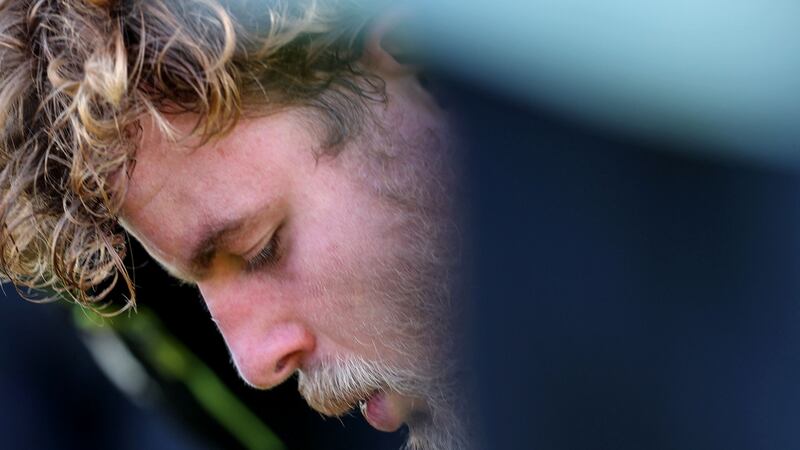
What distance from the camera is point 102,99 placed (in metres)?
1.35

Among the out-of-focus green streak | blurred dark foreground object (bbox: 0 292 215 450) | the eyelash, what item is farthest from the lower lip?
blurred dark foreground object (bbox: 0 292 215 450)

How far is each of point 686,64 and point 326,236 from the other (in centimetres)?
95

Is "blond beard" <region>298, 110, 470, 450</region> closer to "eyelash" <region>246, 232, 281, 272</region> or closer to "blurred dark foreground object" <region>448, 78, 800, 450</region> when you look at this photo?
"eyelash" <region>246, 232, 281, 272</region>

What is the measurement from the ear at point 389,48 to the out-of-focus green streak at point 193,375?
86 centimetres

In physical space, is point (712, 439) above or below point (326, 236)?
above

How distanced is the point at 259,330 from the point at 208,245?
5.9 inches

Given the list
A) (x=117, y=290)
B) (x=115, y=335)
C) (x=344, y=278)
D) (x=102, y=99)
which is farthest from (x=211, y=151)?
(x=115, y=335)

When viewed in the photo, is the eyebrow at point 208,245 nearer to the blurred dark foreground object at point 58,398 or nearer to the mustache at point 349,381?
the mustache at point 349,381

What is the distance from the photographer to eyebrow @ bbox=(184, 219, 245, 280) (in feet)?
4.75

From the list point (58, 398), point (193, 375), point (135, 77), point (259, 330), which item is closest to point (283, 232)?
point (259, 330)

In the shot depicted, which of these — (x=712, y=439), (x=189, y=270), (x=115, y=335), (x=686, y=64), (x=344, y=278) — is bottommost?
(x=115, y=335)

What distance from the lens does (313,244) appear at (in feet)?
4.87

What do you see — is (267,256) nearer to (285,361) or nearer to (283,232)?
(283,232)

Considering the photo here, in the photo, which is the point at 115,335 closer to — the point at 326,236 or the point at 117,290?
the point at 117,290
